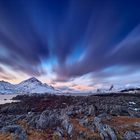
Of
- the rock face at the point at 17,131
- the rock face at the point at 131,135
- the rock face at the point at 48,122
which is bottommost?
the rock face at the point at 131,135

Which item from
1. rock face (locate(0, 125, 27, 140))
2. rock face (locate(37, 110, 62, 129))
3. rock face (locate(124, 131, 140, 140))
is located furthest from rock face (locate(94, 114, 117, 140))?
→ rock face (locate(0, 125, 27, 140))

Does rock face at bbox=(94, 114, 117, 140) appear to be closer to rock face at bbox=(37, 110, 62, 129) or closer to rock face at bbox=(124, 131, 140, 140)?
rock face at bbox=(124, 131, 140, 140)

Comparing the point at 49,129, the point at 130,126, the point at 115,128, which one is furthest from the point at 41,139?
the point at 130,126

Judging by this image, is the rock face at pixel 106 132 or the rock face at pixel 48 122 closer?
the rock face at pixel 106 132

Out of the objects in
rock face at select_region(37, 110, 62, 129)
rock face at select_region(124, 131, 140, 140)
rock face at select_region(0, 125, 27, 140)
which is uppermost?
rock face at select_region(37, 110, 62, 129)

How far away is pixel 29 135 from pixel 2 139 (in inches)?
155

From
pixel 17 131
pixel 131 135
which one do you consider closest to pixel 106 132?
pixel 131 135

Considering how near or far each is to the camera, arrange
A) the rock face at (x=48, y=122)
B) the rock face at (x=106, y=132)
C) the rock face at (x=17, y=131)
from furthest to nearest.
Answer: the rock face at (x=48, y=122), the rock face at (x=106, y=132), the rock face at (x=17, y=131)

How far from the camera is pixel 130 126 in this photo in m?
34.1

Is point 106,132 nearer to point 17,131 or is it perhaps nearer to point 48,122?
point 48,122

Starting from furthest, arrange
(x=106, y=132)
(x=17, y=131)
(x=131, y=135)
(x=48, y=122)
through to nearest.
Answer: (x=48, y=122), (x=17, y=131), (x=106, y=132), (x=131, y=135)

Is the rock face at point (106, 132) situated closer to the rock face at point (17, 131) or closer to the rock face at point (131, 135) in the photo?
the rock face at point (131, 135)

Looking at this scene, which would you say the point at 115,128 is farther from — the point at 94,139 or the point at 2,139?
the point at 2,139

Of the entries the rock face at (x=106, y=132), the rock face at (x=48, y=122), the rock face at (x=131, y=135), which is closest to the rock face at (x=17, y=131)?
the rock face at (x=48, y=122)
